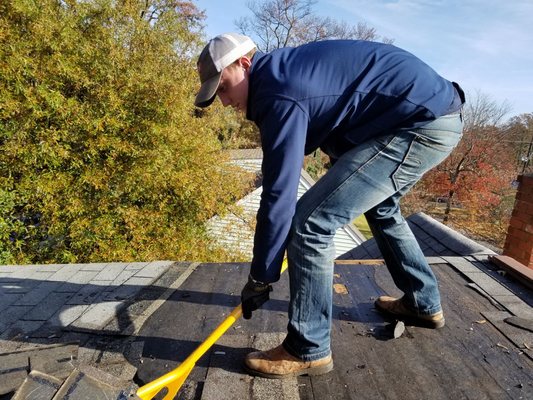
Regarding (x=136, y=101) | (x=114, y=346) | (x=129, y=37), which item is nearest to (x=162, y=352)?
(x=114, y=346)

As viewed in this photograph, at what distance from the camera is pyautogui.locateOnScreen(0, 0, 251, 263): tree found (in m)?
6.31

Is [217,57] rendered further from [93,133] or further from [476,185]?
[476,185]

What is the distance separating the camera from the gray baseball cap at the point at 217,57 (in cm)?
160

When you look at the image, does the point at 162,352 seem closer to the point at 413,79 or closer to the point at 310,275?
the point at 310,275

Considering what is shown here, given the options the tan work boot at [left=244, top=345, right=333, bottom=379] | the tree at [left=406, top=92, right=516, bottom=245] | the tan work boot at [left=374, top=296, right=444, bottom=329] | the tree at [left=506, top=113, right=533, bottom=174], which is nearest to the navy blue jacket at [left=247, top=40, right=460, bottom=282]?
the tan work boot at [left=244, top=345, right=333, bottom=379]

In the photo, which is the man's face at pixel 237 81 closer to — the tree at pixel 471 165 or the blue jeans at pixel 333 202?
the blue jeans at pixel 333 202

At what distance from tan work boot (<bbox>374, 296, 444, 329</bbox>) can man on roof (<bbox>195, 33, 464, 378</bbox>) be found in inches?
25.5

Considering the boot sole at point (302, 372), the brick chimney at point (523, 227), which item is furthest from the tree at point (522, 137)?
the boot sole at point (302, 372)

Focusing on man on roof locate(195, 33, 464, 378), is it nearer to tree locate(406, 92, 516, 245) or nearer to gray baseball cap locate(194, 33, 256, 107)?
gray baseball cap locate(194, 33, 256, 107)

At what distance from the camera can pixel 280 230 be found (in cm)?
166

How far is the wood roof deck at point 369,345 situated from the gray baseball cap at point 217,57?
131 cm

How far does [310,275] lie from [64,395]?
1.05 m

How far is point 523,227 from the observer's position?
396 centimetres

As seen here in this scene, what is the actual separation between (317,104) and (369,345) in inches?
52.9
